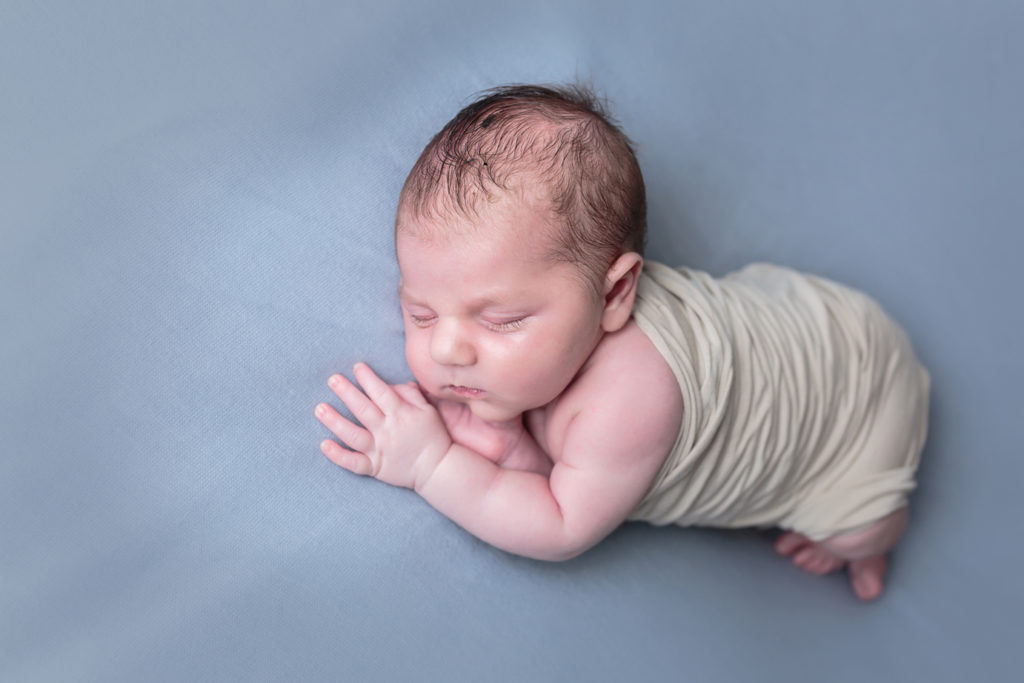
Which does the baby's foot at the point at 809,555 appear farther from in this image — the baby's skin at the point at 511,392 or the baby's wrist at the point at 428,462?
the baby's wrist at the point at 428,462

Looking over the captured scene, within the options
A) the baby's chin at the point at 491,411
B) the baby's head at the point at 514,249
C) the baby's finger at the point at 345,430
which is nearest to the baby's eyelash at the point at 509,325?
the baby's head at the point at 514,249

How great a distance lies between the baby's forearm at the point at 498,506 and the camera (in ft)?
3.54

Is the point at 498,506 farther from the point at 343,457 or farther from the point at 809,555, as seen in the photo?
the point at 809,555

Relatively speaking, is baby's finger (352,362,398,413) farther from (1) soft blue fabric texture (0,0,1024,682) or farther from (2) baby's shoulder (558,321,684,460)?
(2) baby's shoulder (558,321,684,460)

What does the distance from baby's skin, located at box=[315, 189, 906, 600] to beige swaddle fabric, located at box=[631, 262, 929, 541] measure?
0.06 meters

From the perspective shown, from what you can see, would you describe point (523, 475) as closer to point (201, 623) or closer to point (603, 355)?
point (603, 355)

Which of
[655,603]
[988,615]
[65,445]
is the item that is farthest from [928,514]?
[65,445]

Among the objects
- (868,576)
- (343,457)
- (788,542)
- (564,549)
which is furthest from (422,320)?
(868,576)

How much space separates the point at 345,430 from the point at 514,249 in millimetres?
305

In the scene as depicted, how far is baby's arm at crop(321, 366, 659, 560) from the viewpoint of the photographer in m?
1.08

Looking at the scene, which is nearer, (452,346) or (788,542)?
(452,346)

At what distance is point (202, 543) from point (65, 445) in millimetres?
181

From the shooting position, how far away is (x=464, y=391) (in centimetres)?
107

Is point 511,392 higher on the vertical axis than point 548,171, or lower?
lower
